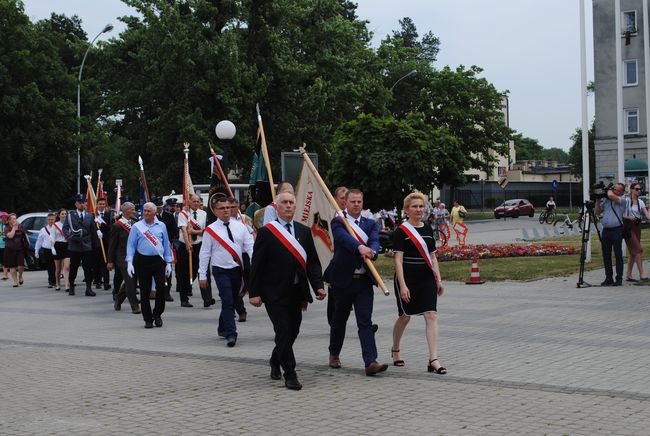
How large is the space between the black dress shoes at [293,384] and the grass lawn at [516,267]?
1122 centimetres

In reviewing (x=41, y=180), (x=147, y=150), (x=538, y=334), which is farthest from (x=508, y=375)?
(x=41, y=180)

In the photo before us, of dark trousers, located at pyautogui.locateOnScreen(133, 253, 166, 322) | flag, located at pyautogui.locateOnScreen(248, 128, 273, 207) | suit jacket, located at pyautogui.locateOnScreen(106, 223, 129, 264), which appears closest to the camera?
dark trousers, located at pyautogui.locateOnScreen(133, 253, 166, 322)

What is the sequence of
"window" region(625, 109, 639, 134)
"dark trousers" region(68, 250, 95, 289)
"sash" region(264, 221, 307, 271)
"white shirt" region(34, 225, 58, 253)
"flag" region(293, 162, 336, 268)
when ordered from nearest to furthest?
"sash" region(264, 221, 307, 271), "flag" region(293, 162, 336, 268), "dark trousers" region(68, 250, 95, 289), "white shirt" region(34, 225, 58, 253), "window" region(625, 109, 639, 134)

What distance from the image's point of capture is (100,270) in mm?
20203

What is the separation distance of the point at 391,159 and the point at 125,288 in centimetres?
1205

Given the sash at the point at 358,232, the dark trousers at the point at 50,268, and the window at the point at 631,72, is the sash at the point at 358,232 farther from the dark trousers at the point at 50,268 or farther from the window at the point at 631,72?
the window at the point at 631,72

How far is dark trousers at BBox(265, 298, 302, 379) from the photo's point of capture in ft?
26.5

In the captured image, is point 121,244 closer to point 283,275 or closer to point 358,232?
point 358,232

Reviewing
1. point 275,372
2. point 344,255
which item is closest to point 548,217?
point 344,255

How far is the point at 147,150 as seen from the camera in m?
40.5

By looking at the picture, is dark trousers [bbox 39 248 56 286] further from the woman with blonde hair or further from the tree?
the tree

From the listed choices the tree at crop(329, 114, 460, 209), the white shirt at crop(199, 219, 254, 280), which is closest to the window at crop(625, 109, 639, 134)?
the tree at crop(329, 114, 460, 209)

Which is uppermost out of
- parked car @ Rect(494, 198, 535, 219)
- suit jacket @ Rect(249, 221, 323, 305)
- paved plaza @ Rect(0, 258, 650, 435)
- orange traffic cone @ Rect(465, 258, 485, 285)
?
parked car @ Rect(494, 198, 535, 219)

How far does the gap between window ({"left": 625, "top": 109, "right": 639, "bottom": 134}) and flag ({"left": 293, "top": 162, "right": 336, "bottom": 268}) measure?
4551 cm
